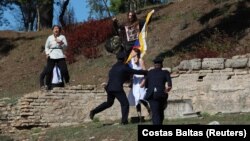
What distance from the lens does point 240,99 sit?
16.9 meters

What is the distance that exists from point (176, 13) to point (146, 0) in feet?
76.6

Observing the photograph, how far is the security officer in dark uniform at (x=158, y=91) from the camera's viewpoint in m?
12.8

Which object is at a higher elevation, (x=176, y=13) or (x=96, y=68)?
(x=176, y=13)

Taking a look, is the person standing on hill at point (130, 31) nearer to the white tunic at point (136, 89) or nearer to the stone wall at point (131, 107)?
the white tunic at point (136, 89)

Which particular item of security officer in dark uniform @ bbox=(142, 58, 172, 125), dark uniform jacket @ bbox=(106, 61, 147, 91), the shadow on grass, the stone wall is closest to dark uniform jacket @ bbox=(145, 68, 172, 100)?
security officer in dark uniform @ bbox=(142, 58, 172, 125)

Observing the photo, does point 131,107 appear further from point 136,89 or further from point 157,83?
point 157,83

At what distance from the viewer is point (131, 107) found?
17.5 meters

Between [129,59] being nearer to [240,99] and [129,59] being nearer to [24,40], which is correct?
[240,99]

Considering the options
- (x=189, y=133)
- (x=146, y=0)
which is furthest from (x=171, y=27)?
(x=146, y=0)

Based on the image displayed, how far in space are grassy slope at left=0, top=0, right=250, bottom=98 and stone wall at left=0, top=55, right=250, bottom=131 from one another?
3.01 metres

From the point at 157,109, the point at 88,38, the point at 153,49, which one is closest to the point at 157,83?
the point at 157,109

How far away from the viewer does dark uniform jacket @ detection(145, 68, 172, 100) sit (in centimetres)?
1285

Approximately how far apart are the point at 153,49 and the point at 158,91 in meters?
11.2

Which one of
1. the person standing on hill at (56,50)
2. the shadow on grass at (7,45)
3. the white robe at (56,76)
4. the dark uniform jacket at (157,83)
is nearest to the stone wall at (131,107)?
the white robe at (56,76)
